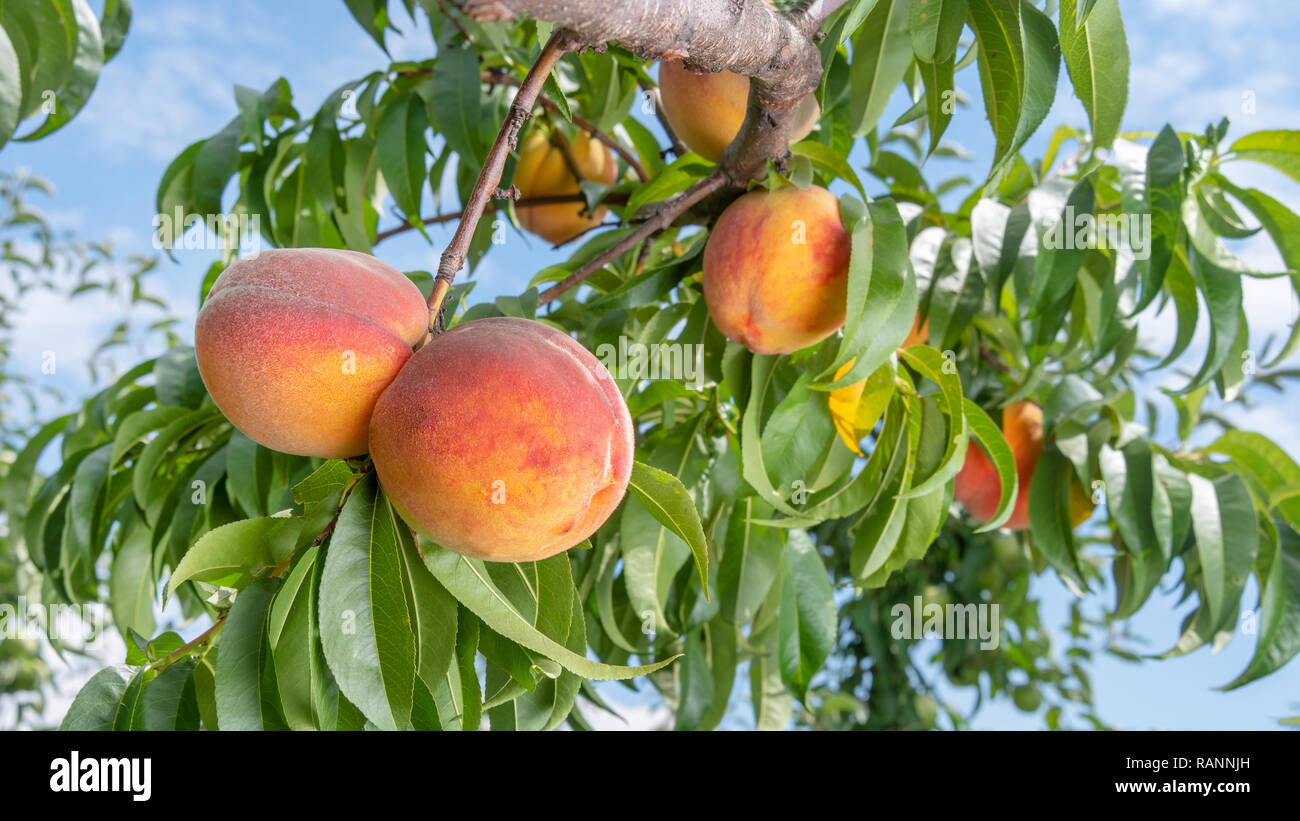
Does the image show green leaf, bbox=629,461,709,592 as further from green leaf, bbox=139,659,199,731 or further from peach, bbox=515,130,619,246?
peach, bbox=515,130,619,246

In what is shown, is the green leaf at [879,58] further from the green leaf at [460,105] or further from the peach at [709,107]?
the green leaf at [460,105]

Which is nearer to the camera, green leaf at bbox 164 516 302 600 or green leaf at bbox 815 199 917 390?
green leaf at bbox 164 516 302 600

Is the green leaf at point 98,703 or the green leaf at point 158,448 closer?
the green leaf at point 98,703

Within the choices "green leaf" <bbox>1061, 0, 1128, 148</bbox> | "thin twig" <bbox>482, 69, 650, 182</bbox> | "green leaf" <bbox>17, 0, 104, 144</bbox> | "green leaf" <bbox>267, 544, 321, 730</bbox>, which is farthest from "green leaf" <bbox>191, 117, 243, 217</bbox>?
"green leaf" <bbox>1061, 0, 1128, 148</bbox>

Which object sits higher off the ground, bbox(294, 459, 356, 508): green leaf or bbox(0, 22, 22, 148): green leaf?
bbox(0, 22, 22, 148): green leaf

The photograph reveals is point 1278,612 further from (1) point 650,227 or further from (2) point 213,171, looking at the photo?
(2) point 213,171

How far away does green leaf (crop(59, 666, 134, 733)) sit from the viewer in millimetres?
654

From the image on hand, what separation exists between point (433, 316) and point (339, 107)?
74cm

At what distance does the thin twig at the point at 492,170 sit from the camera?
22.3 inches

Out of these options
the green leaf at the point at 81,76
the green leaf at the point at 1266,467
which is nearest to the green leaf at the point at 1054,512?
the green leaf at the point at 1266,467

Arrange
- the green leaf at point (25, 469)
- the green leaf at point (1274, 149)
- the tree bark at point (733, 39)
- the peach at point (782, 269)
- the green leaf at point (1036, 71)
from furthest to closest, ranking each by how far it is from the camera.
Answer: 1. the green leaf at point (25, 469)
2. the green leaf at point (1274, 149)
3. the peach at point (782, 269)
4. the green leaf at point (1036, 71)
5. the tree bark at point (733, 39)

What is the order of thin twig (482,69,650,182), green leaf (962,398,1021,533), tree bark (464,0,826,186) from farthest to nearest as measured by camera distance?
thin twig (482,69,650,182) < green leaf (962,398,1021,533) < tree bark (464,0,826,186)

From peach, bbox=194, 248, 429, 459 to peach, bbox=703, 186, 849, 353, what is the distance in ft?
1.07
